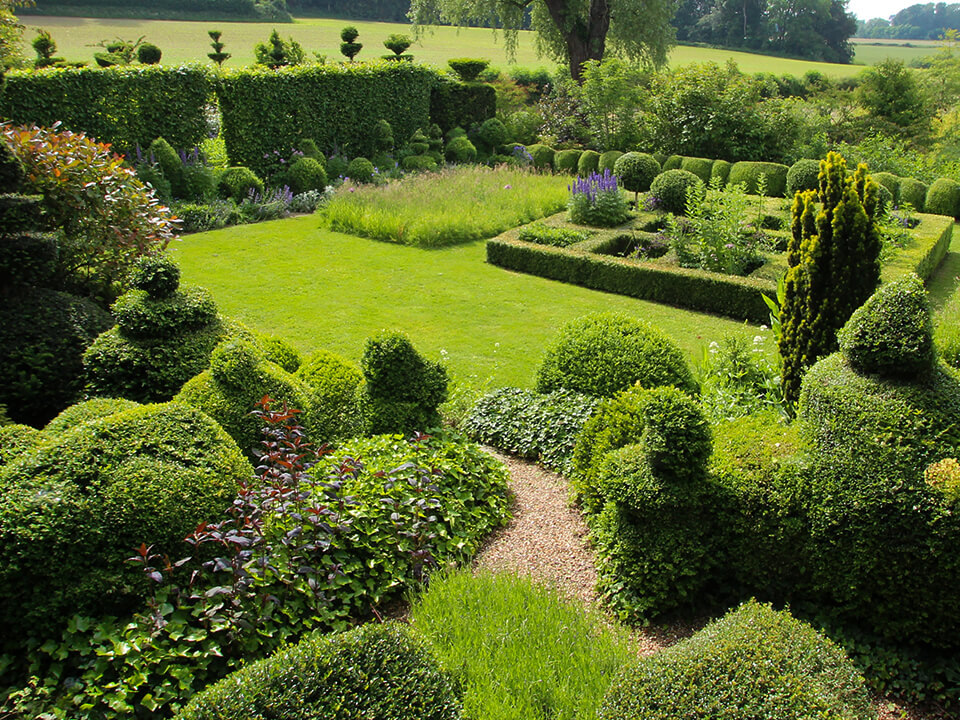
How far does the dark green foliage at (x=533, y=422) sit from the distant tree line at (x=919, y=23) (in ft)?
376

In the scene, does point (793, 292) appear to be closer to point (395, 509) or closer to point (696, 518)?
point (696, 518)

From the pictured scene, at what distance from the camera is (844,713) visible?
286 centimetres

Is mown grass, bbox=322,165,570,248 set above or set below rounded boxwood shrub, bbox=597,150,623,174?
below

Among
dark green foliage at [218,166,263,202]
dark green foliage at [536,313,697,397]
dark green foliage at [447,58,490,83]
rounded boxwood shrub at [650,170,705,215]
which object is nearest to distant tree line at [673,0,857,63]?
dark green foliage at [447,58,490,83]

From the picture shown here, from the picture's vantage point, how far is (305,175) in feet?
53.2

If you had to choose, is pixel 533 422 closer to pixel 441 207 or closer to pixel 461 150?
pixel 441 207

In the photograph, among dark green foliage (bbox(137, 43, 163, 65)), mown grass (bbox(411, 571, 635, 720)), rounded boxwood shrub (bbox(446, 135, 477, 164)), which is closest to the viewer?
mown grass (bbox(411, 571, 635, 720))

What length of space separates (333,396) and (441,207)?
362 inches

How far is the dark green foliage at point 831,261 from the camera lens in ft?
17.1

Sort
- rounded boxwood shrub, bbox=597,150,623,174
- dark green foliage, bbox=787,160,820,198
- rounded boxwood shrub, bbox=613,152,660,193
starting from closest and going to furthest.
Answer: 1. dark green foliage, bbox=787,160,820,198
2. rounded boxwood shrub, bbox=613,152,660,193
3. rounded boxwood shrub, bbox=597,150,623,174

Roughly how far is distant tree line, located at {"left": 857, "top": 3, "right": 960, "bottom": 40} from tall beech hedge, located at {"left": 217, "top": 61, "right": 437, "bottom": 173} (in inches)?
4006

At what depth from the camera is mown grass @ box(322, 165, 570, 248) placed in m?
13.3

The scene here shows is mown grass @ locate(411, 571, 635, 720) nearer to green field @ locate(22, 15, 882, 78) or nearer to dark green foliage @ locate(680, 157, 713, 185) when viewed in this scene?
dark green foliage @ locate(680, 157, 713, 185)

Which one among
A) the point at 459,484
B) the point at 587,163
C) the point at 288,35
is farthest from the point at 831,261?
the point at 288,35
